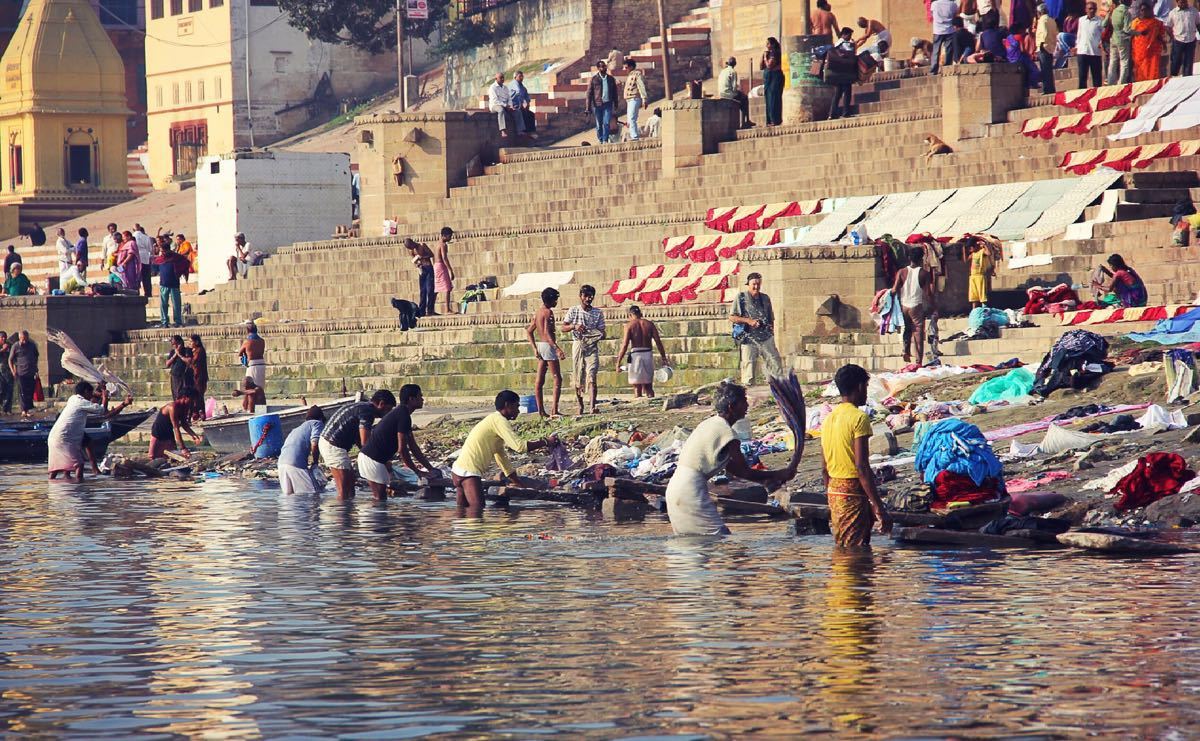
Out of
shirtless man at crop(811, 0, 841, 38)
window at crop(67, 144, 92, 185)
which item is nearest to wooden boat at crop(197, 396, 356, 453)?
shirtless man at crop(811, 0, 841, 38)

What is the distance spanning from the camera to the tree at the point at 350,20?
52562 millimetres

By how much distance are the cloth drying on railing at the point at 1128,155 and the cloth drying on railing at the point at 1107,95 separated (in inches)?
40.0

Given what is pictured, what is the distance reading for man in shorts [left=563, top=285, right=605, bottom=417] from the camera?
21.6m

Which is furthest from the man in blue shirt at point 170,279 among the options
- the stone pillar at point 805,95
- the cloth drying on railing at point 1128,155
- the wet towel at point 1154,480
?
the wet towel at point 1154,480

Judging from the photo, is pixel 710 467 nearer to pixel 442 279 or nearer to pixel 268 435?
pixel 268 435

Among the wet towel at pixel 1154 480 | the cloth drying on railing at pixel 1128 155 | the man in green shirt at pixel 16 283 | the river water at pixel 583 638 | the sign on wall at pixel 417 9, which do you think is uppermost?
the sign on wall at pixel 417 9

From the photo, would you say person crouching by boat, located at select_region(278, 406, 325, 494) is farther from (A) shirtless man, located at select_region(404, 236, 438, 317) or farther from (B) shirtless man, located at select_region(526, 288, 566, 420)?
(A) shirtless man, located at select_region(404, 236, 438, 317)

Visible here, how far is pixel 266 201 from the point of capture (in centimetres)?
3612

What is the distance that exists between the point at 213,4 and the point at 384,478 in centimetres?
4172

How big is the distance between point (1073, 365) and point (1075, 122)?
7.94 metres

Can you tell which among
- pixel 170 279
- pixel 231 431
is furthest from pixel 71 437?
pixel 170 279

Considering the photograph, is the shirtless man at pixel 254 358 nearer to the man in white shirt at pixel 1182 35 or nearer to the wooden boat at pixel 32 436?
the wooden boat at pixel 32 436

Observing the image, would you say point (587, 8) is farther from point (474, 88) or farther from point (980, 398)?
point (980, 398)

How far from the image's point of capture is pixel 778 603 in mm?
10406
